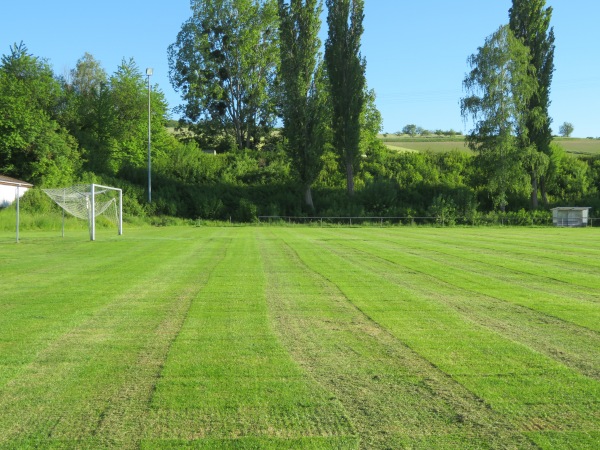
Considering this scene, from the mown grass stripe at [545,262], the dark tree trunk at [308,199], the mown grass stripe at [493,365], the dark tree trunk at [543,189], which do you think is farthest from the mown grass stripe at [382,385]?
the dark tree trunk at [543,189]

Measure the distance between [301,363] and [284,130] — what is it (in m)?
47.9

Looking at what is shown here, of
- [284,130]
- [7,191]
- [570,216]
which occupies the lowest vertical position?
[570,216]

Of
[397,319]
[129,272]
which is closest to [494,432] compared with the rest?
[397,319]

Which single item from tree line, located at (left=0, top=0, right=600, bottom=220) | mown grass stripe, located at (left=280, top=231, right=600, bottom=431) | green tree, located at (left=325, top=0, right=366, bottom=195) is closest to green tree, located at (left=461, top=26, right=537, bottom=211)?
tree line, located at (left=0, top=0, right=600, bottom=220)

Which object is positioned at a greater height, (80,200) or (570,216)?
(80,200)

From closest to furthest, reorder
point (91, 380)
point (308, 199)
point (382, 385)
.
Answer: point (382, 385) < point (91, 380) < point (308, 199)

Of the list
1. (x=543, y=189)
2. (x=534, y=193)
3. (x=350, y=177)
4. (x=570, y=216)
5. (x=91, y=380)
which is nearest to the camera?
(x=91, y=380)

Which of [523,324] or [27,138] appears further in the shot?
[27,138]

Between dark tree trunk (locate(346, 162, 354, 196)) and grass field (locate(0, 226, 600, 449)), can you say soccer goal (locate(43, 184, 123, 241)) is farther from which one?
dark tree trunk (locate(346, 162, 354, 196))

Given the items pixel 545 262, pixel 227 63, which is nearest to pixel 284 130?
pixel 227 63

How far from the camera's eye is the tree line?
170 ft

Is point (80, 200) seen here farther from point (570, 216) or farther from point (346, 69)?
point (570, 216)

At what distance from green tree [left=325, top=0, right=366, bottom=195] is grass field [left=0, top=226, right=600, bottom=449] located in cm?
4117

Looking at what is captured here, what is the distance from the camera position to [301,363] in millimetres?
6168
